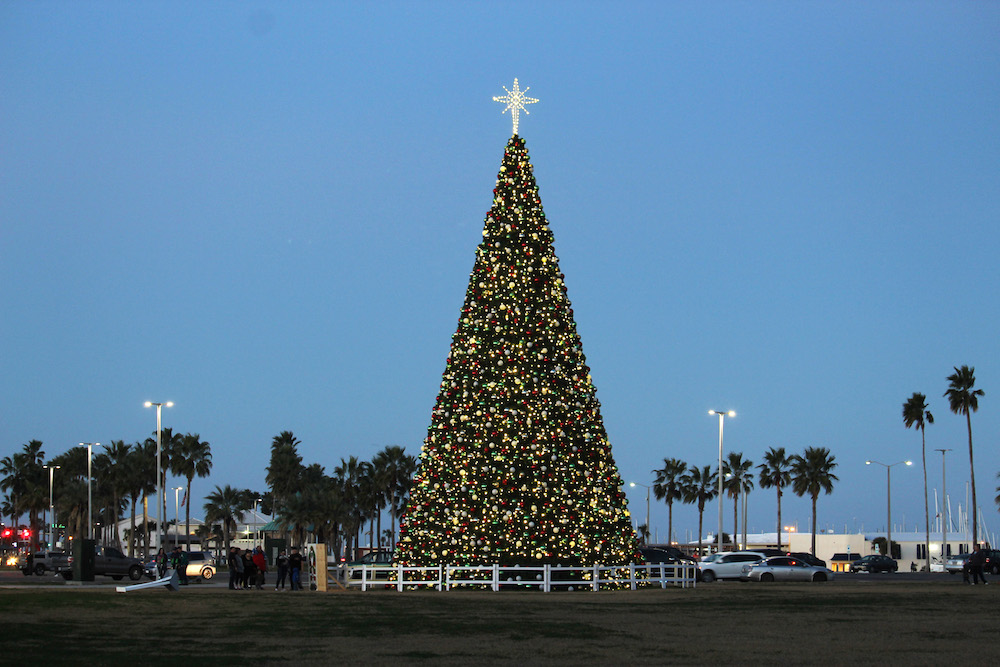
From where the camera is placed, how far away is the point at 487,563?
3512 cm

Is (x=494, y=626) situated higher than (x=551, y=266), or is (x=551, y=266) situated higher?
(x=551, y=266)

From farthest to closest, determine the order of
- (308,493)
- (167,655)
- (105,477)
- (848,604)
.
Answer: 1. (105,477)
2. (308,493)
3. (848,604)
4. (167,655)

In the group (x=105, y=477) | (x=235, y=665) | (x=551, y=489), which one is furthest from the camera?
(x=105, y=477)

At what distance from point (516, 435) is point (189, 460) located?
275ft

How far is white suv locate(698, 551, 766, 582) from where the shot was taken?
52125mm

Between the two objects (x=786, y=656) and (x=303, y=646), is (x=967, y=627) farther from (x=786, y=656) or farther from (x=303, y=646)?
(x=303, y=646)

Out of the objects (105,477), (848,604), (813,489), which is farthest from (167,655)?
(105,477)

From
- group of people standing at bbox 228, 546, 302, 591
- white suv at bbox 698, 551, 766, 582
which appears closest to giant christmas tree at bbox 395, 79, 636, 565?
group of people standing at bbox 228, 546, 302, 591

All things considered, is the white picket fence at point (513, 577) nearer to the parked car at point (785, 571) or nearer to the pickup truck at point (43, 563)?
the parked car at point (785, 571)

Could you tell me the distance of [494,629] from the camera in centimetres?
2069

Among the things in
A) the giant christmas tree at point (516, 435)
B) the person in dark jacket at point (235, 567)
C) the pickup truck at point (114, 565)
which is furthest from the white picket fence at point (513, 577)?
the pickup truck at point (114, 565)

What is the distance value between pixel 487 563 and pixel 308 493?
7419cm

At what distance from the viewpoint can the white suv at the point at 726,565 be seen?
5212cm

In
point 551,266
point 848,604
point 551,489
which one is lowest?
point 848,604
